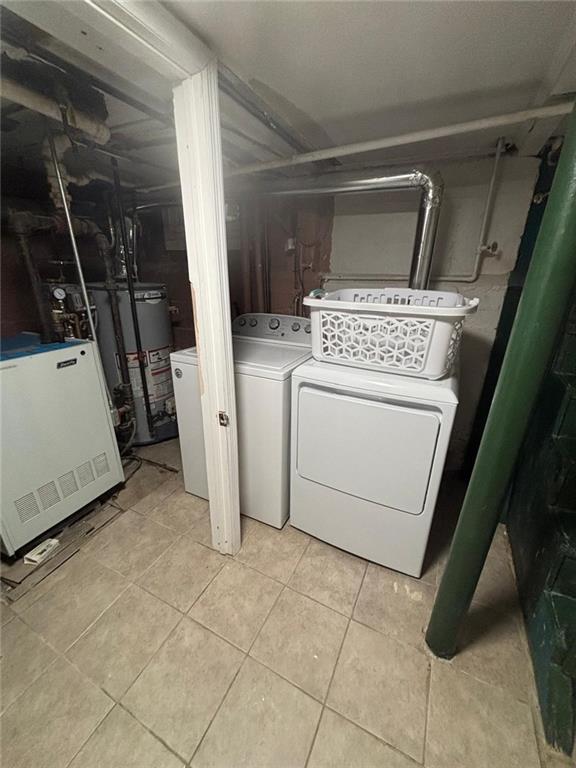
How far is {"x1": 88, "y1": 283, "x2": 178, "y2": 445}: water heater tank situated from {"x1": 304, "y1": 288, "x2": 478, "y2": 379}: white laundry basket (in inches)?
58.4

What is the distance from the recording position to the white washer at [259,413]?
1459 millimetres

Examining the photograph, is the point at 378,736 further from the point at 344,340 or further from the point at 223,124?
the point at 223,124

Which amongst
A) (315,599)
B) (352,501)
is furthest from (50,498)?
(352,501)

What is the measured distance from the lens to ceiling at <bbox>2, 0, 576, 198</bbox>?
81cm

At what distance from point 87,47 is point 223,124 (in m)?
0.65

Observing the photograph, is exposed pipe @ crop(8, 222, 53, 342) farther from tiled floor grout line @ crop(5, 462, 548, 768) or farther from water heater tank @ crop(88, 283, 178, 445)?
tiled floor grout line @ crop(5, 462, 548, 768)

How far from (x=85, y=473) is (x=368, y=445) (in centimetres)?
163

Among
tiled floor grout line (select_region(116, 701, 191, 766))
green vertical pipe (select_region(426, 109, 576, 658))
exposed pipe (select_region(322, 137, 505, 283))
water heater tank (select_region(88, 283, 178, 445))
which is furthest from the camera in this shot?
water heater tank (select_region(88, 283, 178, 445))

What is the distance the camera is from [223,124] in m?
1.42

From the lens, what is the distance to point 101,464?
1.83 metres

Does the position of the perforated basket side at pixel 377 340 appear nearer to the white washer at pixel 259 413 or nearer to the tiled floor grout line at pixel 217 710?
the white washer at pixel 259 413

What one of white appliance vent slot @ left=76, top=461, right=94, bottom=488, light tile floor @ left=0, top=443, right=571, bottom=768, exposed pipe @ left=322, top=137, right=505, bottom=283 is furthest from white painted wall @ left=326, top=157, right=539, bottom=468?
white appliance vent slot @ left=76, top=461, right=94, bottom=488

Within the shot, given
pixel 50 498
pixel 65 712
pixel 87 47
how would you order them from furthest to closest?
pixel 50 498 < pixel 65 712 < pixel 87 47

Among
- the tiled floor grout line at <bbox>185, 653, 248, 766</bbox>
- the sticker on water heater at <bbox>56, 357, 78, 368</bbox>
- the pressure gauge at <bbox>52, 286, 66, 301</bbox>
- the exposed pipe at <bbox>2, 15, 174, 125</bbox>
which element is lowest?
the tiled floor grout line at <bbox>185, 653, 248, 766</bbox>
